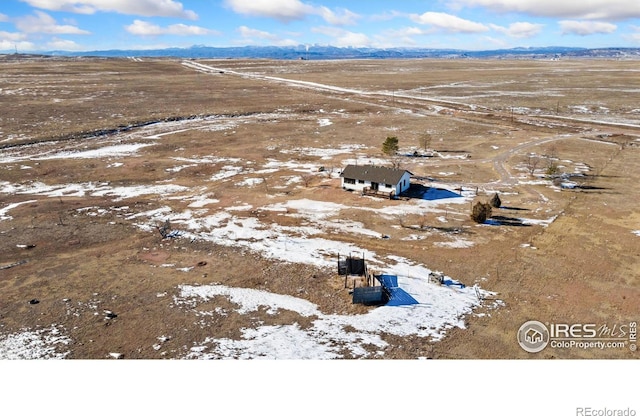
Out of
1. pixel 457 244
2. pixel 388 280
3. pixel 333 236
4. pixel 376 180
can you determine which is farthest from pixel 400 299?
pixel 376 180

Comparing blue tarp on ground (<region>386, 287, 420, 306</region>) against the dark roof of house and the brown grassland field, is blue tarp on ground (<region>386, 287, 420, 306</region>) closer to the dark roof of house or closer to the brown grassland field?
the brown grassland field

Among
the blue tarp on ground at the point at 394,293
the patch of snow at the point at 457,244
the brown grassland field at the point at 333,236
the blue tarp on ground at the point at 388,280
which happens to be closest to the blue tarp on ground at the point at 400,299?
the blue tarp on ground at the point at 394,293

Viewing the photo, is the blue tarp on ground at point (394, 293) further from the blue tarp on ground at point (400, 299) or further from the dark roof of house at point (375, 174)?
the dark roof of house at point (375, 174)

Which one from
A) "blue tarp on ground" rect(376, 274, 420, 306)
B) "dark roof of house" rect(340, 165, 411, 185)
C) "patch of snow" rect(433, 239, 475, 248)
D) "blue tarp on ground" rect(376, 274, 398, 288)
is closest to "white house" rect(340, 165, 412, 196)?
"dark roof of house" rect(340, 165, 411, 185)

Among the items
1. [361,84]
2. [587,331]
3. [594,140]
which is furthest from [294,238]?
[361,84]

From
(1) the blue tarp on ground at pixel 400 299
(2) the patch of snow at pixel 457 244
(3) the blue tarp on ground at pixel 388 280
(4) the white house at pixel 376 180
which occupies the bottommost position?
(1) the blue tarp on ground at pixel 400 299
